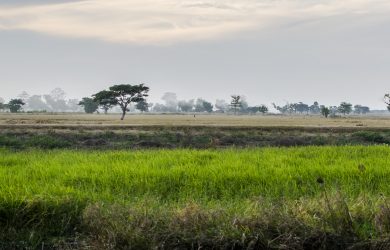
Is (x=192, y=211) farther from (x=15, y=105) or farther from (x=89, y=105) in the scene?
(x=89, y=105)

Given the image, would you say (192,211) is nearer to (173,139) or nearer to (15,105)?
(173,139)

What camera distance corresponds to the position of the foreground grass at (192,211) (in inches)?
272

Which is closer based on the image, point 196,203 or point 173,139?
point 196,203

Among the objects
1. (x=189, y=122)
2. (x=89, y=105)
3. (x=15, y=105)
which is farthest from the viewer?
(x=89, y=105)

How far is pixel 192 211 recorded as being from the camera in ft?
23.7

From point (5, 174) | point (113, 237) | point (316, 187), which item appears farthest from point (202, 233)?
point (5, 174)

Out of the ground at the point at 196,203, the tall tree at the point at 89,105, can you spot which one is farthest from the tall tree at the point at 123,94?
the tall tree at the point at 89,105

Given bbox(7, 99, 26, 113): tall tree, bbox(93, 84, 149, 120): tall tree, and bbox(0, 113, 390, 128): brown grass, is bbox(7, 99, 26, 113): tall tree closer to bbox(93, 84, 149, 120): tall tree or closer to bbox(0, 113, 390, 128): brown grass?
bbox(0, 113, 390, 128): brown grass

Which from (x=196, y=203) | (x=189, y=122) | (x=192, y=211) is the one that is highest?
(x=192, y=211)

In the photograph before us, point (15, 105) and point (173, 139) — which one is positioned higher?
point (15, 105)

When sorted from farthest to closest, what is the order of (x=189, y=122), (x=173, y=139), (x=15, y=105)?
(x=15, y=105) < (x=189, y=122) < (x=173, y=139)

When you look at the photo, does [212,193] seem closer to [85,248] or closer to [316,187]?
[316,187]

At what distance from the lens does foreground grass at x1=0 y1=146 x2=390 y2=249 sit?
6.90m

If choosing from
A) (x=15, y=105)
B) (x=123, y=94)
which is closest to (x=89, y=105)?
(x=15, y=105)
